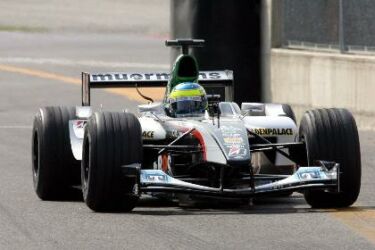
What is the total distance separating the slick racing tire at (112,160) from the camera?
40.3 ft

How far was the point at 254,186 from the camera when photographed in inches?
491

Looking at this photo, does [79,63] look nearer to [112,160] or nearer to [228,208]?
[228,208]

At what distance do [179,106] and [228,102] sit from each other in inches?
21.9

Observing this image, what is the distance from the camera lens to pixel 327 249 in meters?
10.3

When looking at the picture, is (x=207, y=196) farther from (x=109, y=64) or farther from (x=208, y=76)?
(x=109, y=64)

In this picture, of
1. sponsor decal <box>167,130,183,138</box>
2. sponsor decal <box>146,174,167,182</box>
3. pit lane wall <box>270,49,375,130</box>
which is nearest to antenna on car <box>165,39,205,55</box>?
sponsor decal <box>167,130,183,138</box>

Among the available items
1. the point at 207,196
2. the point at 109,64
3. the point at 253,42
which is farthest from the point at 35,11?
the point at 207,196

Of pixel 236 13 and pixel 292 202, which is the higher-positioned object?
pixel 236 13

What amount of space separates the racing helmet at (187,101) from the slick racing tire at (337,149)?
1.11 meters

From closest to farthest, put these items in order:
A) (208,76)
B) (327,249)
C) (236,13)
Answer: (327,249) < (208,76) < (236,13)

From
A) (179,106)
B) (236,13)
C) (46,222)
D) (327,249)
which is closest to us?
(327,249)

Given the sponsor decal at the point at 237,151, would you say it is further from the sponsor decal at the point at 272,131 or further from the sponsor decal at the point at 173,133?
the sponsor decal at the point at 272,131

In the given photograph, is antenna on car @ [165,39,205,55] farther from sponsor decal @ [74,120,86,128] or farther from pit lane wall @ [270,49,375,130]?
pit lane wall @ [270,49,375,130]

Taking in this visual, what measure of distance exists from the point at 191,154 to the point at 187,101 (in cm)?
76
